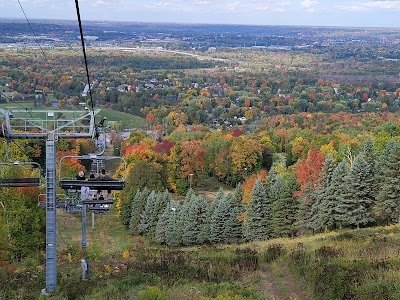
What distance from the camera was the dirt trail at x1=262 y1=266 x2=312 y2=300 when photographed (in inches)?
462

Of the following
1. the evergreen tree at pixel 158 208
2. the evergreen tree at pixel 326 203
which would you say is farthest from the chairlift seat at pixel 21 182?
the evergreen tree at pixel 158 208

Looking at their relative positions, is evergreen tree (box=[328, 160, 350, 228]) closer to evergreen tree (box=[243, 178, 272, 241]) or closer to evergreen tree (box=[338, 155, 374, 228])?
evergreen tree (box=[338, 155, 374, 228])

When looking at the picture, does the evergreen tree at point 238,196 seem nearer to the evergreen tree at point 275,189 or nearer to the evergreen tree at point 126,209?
the evergreen tree at point 275,189

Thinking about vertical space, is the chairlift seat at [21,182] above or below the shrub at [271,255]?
above

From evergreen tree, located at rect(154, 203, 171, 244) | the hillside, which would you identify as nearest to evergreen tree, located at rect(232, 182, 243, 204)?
evergreen tree, located at rect(154, 203, 171, 244)

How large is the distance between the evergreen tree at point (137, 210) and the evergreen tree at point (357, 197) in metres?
11.3

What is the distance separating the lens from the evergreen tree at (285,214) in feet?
86.5

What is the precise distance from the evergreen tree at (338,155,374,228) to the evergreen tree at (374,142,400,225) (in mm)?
477

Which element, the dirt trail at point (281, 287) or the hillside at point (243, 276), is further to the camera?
the dirt trail at point (281, 287)

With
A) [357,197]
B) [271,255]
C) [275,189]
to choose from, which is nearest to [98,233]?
[275,189]

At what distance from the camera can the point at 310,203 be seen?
25859 mm

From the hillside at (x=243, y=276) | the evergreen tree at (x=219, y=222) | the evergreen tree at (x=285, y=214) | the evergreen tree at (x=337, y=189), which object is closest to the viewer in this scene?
the hillside at (x=243, y=276)

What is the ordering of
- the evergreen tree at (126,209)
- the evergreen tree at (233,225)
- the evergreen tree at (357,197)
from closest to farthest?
the evergreen tree at (357,197)
the evergreen tree at (233,225)
the evergreen tree at (126,209)

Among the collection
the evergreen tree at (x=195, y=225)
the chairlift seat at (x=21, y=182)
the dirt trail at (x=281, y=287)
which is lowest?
the evergreen tree at (x=195, y=225)
